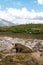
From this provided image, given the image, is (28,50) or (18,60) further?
(28,50)

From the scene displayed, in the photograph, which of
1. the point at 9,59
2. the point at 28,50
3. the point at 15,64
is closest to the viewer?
the point at 15,64

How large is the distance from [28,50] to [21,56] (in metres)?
6.23

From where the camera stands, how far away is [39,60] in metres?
27.1

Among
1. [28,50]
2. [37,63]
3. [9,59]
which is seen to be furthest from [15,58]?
[28,50]

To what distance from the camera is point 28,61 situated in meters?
26.4

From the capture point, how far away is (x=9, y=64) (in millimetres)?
25609

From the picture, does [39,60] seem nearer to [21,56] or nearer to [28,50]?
[21,56]

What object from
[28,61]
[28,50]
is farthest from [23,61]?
[28,50]

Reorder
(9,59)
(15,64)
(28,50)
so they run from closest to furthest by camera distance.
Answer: (15,64) < (9,59) < (28,50)

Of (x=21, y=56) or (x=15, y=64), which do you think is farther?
(x=21, y=56)

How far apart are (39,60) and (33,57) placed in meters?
0.93

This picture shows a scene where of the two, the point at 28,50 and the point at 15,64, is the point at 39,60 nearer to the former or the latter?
the point at 15,64

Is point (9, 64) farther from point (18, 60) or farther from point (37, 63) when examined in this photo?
point (37, 63)

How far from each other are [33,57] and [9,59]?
2764mm
